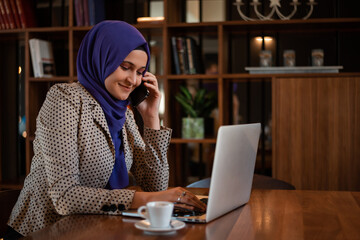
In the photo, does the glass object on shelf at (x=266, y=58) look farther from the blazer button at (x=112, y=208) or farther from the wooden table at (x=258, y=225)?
the blazer button at (x=112, y=208)

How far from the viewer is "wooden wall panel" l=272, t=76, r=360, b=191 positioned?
3.04 m

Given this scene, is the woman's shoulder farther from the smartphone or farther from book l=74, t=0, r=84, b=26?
book l=74, t=0, r=84, b=26

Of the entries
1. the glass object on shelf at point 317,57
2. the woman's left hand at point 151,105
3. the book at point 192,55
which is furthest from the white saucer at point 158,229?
the glass object on shelf at point 317,57

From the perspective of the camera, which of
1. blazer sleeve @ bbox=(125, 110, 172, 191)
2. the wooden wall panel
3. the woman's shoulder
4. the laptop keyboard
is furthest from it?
the wooden wall panel

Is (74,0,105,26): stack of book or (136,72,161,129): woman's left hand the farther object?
(74,0,105,26): stack of book

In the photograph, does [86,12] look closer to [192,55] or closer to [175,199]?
[192,55]

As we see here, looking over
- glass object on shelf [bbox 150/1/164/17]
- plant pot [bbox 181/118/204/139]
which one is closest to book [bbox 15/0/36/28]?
glass object on shelf [bbox 150/1/164/17]

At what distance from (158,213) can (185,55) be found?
2286mm

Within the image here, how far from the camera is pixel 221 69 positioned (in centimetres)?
315

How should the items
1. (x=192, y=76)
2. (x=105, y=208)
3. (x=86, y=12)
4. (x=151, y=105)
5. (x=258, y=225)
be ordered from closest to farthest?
(x=258, y=225)
(x=105, y=208)
(x=151, y=105)
(x=192, y=76)
(x=86, y=12)

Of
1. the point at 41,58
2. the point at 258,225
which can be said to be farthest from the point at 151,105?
the point at 41,58

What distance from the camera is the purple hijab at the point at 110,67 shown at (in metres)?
1.67

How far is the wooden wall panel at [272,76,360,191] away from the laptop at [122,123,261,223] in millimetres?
1720

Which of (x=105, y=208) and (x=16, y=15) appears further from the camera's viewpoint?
(x=16, y=15)
